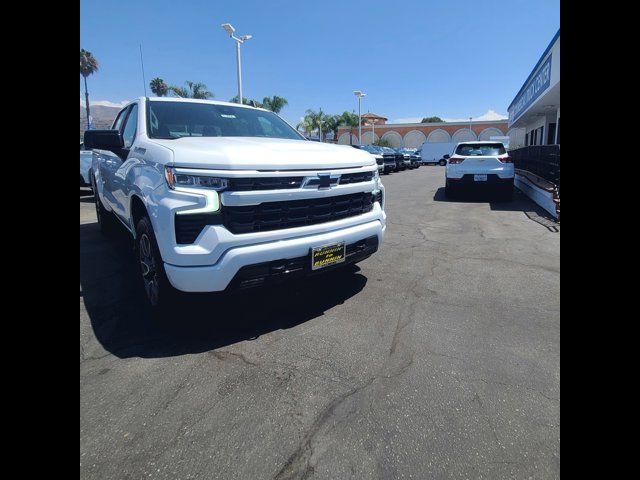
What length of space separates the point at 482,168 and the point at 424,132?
5703 cm

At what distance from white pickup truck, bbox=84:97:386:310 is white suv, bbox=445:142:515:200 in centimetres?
772

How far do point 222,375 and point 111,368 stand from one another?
2.66 ft

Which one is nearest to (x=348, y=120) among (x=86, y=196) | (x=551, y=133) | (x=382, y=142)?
(x=382, y=142)

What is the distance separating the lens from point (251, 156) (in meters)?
2.75

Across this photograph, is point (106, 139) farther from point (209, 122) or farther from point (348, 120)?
point (348, 120)

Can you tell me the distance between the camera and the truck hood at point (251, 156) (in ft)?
8.73

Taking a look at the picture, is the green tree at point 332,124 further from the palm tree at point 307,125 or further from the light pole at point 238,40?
the light pole at point 238,40

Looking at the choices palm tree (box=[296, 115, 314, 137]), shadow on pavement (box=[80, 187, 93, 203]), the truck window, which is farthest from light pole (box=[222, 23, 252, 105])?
palm tree (box=[296, 115, 314, 137])

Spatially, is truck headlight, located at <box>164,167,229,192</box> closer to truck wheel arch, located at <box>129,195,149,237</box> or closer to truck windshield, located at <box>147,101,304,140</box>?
truck wheel arch, located at <box>129,195,149,237</box>

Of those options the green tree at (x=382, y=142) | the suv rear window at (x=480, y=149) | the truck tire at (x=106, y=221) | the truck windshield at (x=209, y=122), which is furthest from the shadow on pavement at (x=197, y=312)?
the green tree at (x=382, y=142)

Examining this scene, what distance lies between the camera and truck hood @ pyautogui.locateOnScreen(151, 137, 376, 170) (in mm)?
2662
